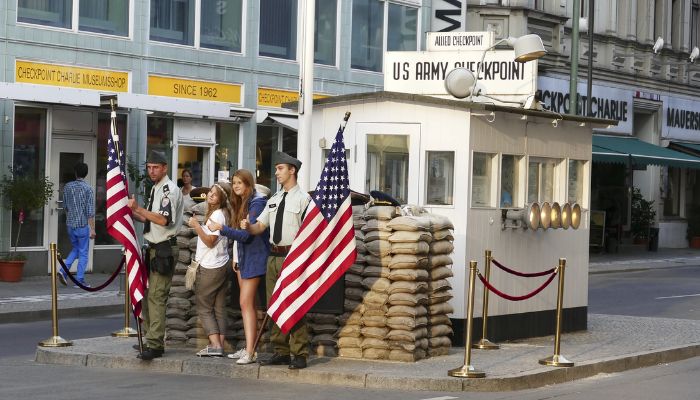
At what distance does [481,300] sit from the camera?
1470 cm

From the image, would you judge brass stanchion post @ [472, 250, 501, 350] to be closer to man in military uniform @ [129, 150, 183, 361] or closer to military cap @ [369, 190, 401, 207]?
military cap @ [369, 190, 401, 207]

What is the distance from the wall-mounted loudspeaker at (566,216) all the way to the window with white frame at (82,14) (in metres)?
11.0

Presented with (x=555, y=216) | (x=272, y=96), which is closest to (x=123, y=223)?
(x=555, y=216)

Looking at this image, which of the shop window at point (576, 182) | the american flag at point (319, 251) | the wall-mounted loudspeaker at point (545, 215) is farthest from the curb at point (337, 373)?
the shop window at point (576, 182)

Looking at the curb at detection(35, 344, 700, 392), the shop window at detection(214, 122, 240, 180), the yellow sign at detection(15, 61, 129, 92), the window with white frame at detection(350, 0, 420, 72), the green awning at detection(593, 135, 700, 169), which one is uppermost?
the window with white frame at detection(350, 0, 420, 72)

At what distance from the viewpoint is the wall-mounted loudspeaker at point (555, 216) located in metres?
15.4

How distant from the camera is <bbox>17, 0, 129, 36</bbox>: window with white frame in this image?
23266mm

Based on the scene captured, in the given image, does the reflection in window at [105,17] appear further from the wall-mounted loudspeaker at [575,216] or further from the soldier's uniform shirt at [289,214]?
the soldier's uniform shirt at [289,214]

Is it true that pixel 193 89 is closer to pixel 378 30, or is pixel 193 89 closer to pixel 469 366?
pixel 378 30

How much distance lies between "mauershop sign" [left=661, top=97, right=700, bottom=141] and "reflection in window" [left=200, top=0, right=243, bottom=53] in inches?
818

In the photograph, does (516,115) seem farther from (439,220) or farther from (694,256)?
(694,256)

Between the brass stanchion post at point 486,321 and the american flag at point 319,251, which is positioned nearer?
the american flag at point 319,251

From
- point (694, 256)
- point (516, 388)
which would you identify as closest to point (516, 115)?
point (516, 388)

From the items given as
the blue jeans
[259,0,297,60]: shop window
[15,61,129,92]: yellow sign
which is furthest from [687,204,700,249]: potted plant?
the blue jeans
